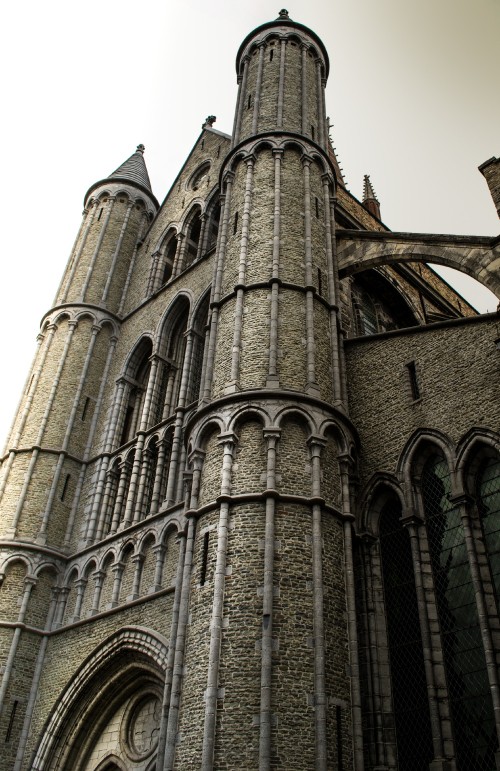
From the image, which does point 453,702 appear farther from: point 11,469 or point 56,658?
point 11,469

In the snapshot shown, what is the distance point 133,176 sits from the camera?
27109 millimetres

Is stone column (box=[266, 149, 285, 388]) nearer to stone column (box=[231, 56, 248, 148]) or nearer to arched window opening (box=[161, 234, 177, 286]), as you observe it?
stone column (box=[231, 56, 248, 148])

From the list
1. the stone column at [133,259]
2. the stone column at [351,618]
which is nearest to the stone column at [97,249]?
the stone column at [133,259]

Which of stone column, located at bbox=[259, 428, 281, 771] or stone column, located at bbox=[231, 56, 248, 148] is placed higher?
stone column, located at bbox=[231, 56, 248, 148]

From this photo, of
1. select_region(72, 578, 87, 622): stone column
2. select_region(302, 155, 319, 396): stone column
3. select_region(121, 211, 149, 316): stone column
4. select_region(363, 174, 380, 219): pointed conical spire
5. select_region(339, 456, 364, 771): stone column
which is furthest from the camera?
select_region(363, 174, 380, 219): pointed conical spire

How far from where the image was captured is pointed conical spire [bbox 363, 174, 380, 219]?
A: 33031 millimetres

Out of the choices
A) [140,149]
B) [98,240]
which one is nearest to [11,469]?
[98,240]

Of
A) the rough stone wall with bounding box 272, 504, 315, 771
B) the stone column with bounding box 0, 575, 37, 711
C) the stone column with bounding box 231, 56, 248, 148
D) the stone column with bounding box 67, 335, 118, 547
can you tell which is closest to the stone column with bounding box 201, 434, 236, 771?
the rough stone wall with bounding box 272, 504, 315, 771

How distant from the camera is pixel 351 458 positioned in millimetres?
12500

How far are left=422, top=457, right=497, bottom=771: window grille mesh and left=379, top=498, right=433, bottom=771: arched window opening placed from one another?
16.9 inches

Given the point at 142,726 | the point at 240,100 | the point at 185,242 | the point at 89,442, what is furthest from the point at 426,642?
the point at 185,242

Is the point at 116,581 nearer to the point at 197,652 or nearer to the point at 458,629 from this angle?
the point at 197,652

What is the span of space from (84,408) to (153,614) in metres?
8.19

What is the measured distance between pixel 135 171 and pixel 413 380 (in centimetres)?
1780
